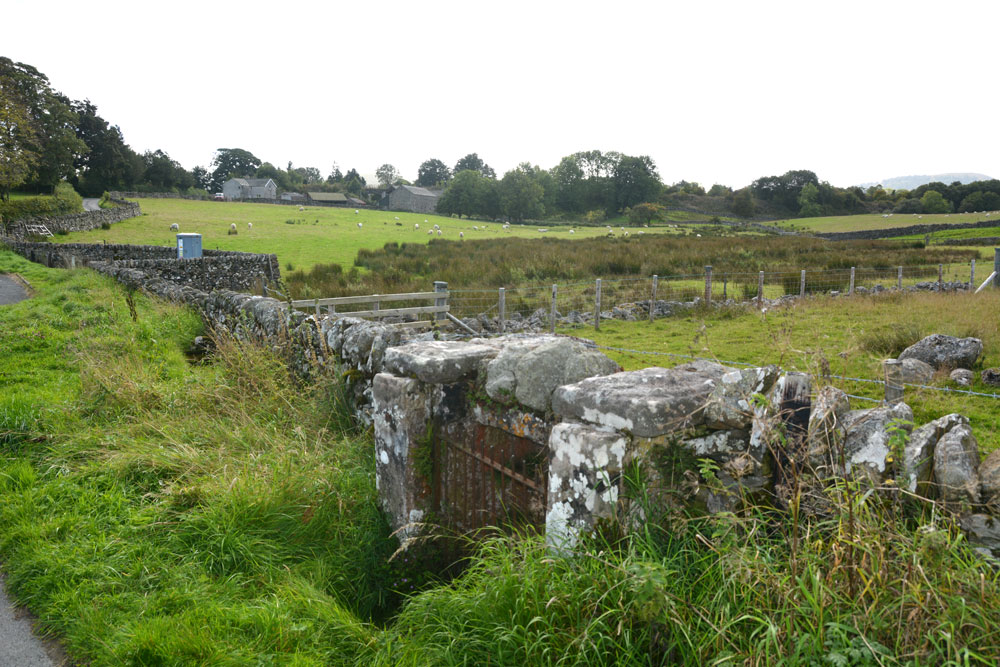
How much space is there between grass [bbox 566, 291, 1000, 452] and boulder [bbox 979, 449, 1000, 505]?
4129 millimetres

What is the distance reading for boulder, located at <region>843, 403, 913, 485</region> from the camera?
90.2 inches

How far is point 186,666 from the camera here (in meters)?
2.48

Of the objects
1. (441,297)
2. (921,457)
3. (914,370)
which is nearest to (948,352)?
(914,370)

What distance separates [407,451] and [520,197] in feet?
260

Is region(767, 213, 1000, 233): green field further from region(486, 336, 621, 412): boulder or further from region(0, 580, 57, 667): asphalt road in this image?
region(0, 580, 57, 667): asphalt road

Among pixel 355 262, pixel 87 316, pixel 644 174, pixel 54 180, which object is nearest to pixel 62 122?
pixel 54 180

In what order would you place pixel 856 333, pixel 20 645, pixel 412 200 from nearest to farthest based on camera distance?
pixel 20 645 < pixel 856 333 < pixel 412 200

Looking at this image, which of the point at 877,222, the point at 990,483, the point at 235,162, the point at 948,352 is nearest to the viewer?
the point at 990,483

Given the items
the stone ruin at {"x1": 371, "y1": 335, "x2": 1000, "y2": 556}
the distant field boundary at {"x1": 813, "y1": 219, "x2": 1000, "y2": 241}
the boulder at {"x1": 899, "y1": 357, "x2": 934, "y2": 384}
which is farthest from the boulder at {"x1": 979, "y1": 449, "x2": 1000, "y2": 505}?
the distant field boundary at {"x1": 813, "y1": 219, "x2": 1000, "y2": 241}

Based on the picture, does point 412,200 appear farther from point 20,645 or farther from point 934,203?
point 20,645

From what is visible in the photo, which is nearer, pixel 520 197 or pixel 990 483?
pixel 990 483

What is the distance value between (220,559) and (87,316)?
Answer: 838 centimetres

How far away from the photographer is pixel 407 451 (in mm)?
3627

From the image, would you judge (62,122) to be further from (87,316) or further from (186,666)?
(186,666)
